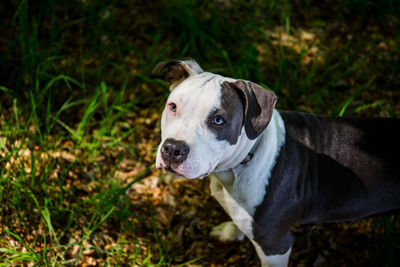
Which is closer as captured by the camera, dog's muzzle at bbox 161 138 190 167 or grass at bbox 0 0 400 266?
dog's muzzle at bbox 161 138 190 167

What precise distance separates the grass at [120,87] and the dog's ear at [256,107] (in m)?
1.20

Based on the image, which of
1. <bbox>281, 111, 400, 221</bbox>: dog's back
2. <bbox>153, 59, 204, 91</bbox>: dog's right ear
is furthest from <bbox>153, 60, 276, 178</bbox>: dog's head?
<bbox>281, 111, 400, 221</bbox>: dog's back

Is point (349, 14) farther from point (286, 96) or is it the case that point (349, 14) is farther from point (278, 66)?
point (286, 96)

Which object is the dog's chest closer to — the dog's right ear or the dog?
the dog

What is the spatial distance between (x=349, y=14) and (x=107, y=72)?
3.11 metres

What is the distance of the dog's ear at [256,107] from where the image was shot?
2.12 metres

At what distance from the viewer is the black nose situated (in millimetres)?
1946

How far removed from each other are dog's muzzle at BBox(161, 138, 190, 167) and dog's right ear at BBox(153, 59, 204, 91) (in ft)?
1.81

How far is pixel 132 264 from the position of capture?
9.08ft

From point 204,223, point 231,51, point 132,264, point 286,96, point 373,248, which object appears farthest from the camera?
point 231,51

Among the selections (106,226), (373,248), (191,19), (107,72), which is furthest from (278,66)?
(106,226)

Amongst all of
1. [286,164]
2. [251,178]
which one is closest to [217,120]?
[251,178]

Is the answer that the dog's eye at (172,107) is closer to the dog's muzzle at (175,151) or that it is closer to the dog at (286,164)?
the dog at (286,164)

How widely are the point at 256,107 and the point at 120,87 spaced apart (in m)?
2.31
